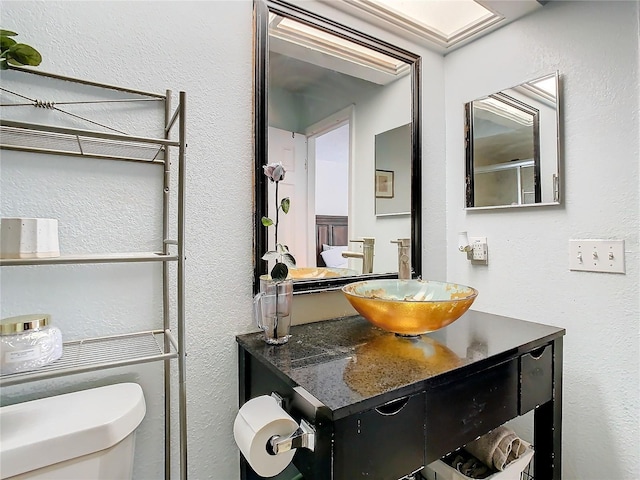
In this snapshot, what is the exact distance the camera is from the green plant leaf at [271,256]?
105 centimetres

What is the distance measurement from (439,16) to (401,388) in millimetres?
1610

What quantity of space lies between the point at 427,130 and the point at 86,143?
1.42 meters

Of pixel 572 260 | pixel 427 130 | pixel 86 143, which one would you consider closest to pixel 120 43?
pixel 86 143

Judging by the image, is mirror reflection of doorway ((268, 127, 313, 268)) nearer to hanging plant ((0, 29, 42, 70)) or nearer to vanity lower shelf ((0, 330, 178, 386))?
vanity lower shelf ((0, 330, 178, 386))

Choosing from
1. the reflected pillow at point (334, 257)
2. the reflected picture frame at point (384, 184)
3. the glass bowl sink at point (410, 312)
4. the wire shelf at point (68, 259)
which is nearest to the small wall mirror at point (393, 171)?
the reflected picture frame at point (384, 184)

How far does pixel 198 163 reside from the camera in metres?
1.04

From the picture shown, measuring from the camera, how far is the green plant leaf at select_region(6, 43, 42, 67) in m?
0.71

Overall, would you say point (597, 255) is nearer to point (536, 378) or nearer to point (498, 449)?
point (536, 378)

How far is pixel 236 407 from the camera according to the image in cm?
109

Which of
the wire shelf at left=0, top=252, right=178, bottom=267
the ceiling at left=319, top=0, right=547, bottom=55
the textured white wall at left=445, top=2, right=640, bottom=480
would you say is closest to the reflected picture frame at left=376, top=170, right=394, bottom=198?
the textured white wall at left=445, top=2, right=640, bottom=480

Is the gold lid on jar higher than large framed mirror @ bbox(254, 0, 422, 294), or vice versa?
large framed mirror @ bbox(254, 0, 422, 294)

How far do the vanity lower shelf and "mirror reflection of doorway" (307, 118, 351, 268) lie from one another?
1.93ft

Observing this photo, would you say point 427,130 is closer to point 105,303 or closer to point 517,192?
point 517,192

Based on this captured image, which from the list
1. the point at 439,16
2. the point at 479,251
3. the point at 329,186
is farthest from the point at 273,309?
the point at 439,16
